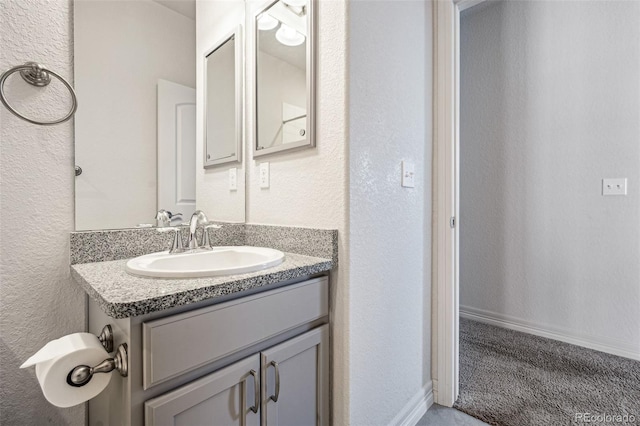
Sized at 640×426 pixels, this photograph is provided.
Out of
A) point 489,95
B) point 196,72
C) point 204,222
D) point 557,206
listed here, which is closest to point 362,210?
point 204,222

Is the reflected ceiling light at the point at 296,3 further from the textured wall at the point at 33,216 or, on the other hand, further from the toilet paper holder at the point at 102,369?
the toilet paper holder at the point at 102,369

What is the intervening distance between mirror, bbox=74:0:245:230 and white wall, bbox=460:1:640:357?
2.12 meters

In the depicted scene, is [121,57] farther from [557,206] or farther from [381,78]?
[557,206]

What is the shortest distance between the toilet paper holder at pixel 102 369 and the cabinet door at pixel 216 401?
10 cm

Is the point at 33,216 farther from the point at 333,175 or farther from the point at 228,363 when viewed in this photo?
the point at 333,175

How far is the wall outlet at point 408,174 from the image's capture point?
1.38 meters

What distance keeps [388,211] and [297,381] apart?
0.71 meters

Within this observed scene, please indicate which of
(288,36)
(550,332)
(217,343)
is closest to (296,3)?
(288,36)

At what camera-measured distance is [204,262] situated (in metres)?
1.20

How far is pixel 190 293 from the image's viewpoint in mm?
735

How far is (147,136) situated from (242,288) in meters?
0.76

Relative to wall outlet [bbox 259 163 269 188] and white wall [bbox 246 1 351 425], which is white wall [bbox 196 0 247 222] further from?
white wall [bbox 246 1 351 425]

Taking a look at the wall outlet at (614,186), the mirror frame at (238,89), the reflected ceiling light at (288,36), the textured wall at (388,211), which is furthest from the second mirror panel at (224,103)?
the wall outlet at (614,186)

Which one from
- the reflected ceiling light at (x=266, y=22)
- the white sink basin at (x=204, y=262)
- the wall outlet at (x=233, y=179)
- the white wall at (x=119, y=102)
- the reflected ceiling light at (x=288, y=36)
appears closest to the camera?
the white sink basin at (x=204, y=262)
